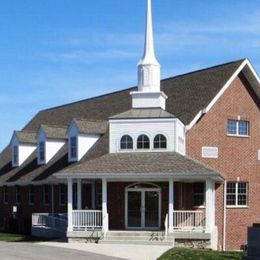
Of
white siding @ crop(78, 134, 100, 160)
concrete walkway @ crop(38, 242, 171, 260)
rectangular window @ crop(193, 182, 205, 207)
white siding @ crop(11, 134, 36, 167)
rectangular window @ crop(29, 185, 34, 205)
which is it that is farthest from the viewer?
white siding @ crop(11, 134, 36, 167)

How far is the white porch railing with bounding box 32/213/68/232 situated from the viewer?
34.5m

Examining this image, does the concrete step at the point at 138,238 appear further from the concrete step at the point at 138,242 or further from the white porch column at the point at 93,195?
the white porch column at the point at 93,195

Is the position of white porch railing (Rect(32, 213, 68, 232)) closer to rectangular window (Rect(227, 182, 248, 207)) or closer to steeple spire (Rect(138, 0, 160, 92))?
steeple spire (Rect(138, 0, 160, 92))

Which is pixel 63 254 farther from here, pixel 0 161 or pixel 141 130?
pixel 0 161

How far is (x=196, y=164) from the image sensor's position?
1180 inches

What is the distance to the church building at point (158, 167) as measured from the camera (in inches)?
1184

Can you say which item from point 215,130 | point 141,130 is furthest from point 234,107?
point 141,130

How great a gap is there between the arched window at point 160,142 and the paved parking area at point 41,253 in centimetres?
785

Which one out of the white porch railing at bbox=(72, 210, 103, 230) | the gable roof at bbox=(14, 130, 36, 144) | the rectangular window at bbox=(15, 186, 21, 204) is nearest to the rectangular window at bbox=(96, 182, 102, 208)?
the white porch railing at bbox=(72, 210, 103, 230)

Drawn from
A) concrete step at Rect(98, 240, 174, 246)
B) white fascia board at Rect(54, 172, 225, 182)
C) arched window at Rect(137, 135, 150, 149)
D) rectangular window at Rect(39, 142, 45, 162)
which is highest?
arched window at Rect(137, 135, 150, 149)

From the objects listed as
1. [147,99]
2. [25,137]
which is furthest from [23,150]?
[147,99]

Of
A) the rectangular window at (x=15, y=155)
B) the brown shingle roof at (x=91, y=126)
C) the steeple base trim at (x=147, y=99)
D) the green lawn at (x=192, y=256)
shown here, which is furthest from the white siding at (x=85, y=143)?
the green lawn at (x=192, y=256)

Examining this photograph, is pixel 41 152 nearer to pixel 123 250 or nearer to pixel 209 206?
pixel 209 206

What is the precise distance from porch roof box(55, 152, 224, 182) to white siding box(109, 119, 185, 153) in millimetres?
538
